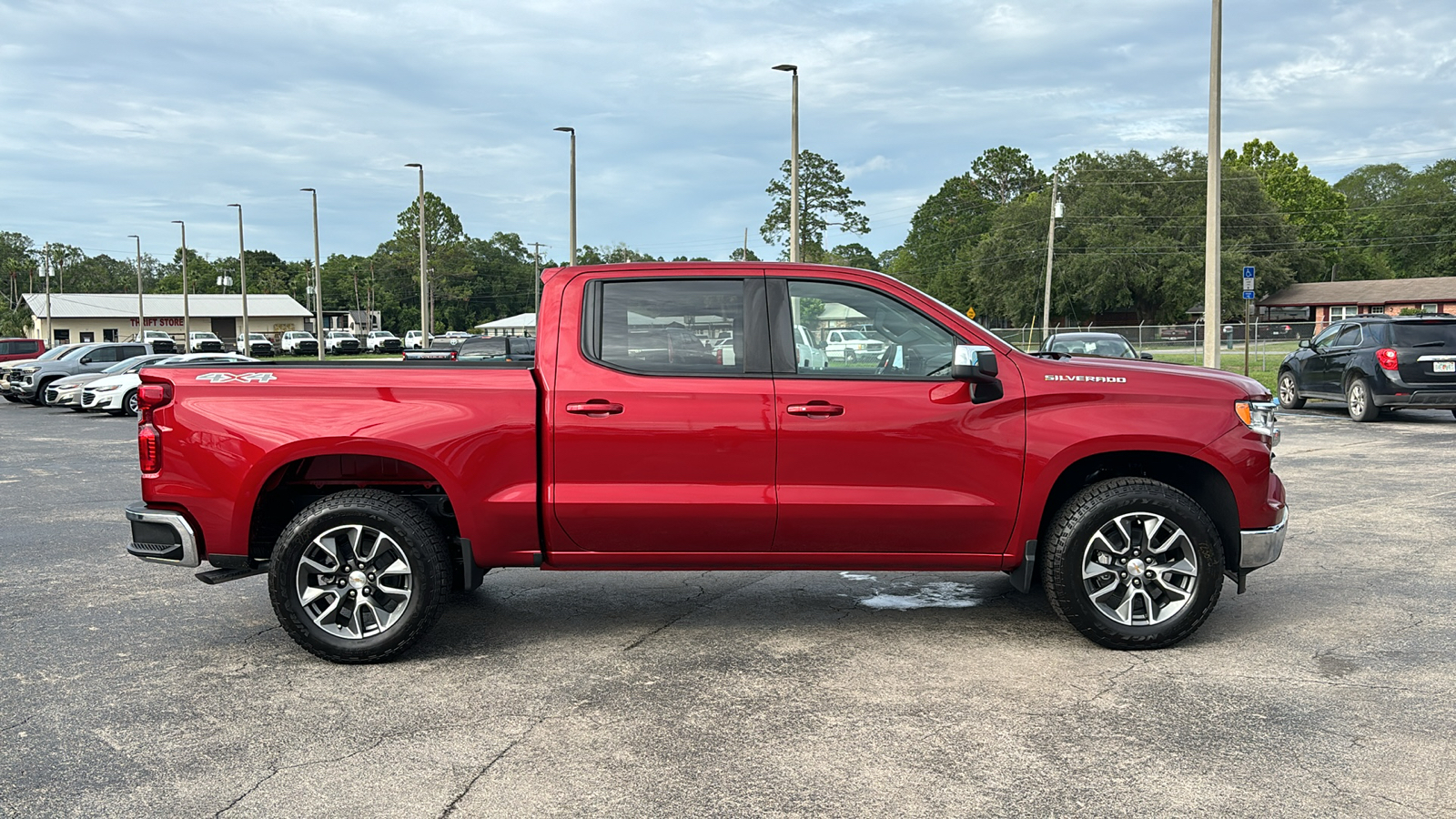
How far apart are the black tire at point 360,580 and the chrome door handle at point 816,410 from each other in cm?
182

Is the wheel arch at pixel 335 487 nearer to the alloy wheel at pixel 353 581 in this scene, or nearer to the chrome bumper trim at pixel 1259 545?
the alloy wheel at pixel 353 581

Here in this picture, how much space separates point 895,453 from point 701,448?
0.91m

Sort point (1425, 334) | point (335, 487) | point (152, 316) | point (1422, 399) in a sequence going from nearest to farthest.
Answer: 1. point (335, 487)
2. point (1422, 399)
3. point (1425, 334)
4. point (152, 316)

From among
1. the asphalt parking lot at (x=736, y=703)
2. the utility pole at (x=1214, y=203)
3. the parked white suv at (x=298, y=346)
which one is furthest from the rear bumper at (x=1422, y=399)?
the parked white suv at (x=298, y=346)

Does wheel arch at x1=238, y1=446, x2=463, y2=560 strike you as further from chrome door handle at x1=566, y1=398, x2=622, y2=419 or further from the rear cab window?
the rear cab window

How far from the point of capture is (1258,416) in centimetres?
548

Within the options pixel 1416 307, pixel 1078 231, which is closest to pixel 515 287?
pixel 1078 231

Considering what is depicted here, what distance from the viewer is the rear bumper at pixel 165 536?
17.5ft

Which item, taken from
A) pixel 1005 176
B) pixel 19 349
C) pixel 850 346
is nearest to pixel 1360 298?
pixel 1005 176

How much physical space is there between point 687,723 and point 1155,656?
2392mm

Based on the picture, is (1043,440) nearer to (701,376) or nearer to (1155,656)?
(1155,656)

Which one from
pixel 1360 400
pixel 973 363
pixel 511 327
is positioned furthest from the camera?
pixel 511 327

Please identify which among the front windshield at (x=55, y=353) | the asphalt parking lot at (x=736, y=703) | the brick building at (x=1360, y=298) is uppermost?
the brick building at (x=1360, y=298)

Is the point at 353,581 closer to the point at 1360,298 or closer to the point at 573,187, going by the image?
the point at 573,187
